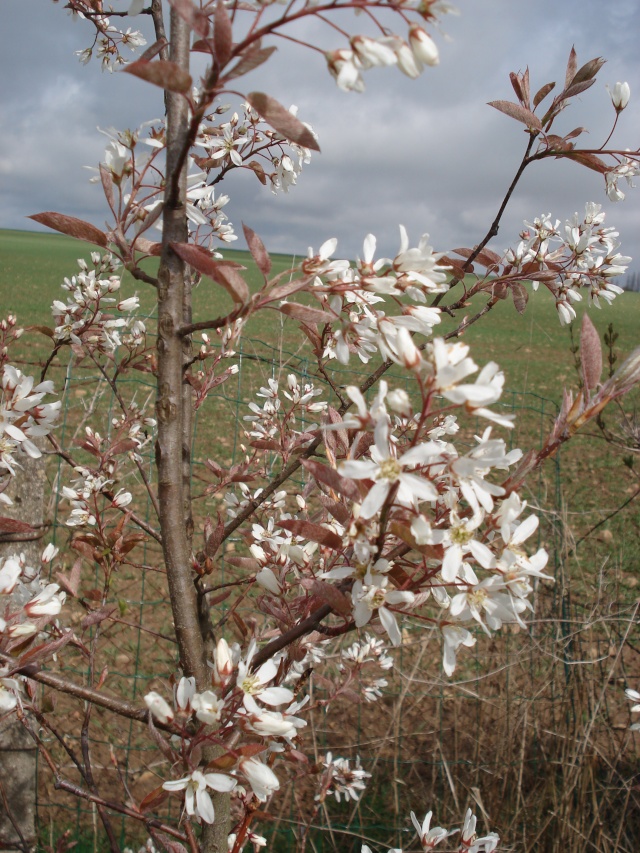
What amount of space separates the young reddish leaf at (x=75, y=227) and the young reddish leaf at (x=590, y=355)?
618mm

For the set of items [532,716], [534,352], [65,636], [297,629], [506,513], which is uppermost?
[534,352]

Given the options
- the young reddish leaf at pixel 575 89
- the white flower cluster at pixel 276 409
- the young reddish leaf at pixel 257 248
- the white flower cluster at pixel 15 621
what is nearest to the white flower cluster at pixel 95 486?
the white flower cluster at pixel 276 409

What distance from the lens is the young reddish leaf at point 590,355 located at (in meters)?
0.78

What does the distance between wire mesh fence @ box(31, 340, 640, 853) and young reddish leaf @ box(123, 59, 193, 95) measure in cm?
110

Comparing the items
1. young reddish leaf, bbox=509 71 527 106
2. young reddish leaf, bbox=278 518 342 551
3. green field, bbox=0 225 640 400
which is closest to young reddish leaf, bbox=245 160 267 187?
young reddish leaf, bbox=509 71 527 106

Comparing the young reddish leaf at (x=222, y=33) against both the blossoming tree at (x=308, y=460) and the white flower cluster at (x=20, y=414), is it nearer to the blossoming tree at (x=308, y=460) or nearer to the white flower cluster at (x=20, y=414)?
the blossoming tree at (x=308, y=460)

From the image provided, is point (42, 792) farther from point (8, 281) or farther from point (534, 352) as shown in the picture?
point (8, 281)

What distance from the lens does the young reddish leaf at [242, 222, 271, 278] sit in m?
0.83

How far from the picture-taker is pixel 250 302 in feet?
2.51

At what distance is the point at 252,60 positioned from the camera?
658 millimetres

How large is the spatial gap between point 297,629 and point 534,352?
1834 cm

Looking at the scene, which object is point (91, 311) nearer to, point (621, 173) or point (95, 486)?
point (95, 486)

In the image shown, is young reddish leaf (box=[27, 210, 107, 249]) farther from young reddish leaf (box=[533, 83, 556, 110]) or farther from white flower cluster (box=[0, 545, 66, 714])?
young reddish leaf (box=[533, 83, 556, 110])

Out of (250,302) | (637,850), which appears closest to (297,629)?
(250,302)
